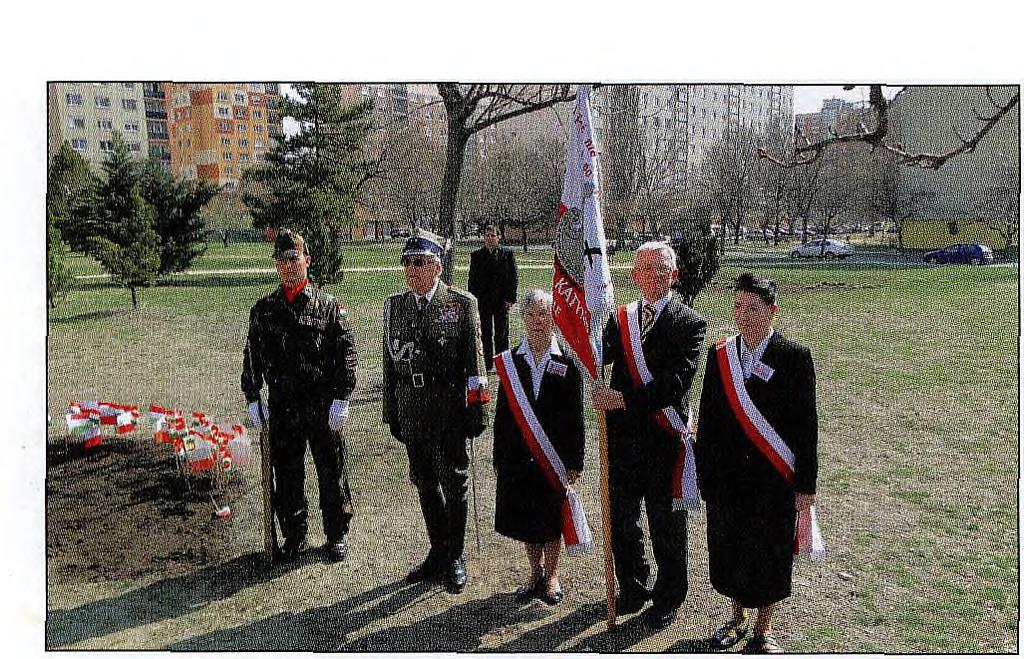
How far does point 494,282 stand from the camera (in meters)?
8.09

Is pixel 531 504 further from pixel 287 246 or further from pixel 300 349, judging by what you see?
pixel 287 246

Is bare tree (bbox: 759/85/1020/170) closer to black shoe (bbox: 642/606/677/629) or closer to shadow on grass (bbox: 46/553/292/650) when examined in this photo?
black shoe (bbox: 642/606/677/629)

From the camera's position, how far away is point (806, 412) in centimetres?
323

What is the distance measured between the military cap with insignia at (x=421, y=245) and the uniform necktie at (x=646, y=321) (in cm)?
111

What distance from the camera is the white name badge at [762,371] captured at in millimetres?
3230

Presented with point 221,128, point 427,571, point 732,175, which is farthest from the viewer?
point 221,128

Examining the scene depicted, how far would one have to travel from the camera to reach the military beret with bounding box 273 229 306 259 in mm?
3973

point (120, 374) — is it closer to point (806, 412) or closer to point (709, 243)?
point (709, 243)

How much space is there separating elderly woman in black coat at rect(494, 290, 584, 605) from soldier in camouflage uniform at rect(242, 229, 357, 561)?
941 mm

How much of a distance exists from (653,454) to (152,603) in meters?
2.55

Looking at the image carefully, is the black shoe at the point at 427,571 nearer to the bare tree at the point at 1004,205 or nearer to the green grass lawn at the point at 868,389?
the green grass lawn at the point at 868,389

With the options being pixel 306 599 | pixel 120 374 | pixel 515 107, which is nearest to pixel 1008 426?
pixel 515 107

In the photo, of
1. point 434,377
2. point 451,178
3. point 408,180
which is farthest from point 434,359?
point 408,180

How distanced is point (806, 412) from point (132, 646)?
10.3 feet
